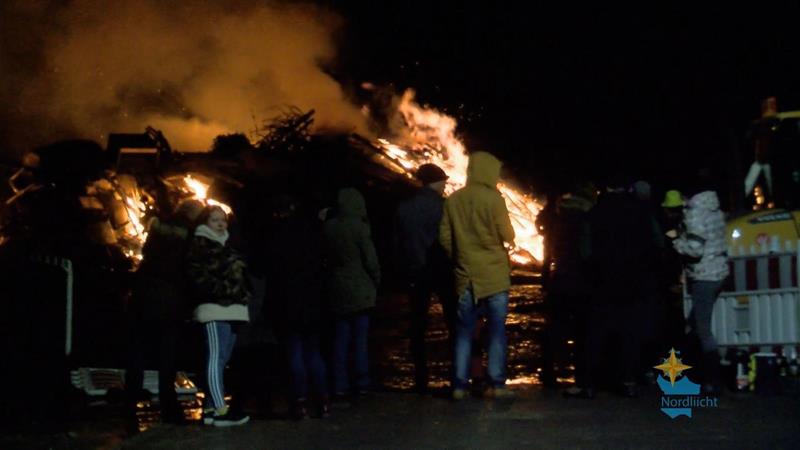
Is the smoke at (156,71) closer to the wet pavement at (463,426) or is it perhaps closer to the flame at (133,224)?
the flame at (133,224)

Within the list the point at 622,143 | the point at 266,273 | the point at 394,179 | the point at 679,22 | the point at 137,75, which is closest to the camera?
the point at 266,273

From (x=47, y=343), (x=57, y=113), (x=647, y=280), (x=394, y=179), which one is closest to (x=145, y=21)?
Result: (x=57, y=113)

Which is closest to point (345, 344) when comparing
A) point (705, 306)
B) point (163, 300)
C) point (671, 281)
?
point (163, 300)

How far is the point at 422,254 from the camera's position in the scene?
1200 cm

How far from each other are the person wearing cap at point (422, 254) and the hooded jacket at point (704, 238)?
2039mm

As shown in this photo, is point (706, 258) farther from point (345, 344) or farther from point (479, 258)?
point (345, 344)

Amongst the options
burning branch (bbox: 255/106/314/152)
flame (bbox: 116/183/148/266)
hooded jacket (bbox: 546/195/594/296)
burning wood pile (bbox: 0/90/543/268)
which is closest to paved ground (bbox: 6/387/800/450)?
hooded jacket (bbox: 546/195/594/296)

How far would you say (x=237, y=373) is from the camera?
37.0ft

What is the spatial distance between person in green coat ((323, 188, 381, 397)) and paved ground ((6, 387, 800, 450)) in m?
0.62

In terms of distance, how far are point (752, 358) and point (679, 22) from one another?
18.6 metres

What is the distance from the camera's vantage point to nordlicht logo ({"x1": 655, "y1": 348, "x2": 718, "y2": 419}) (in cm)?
1097

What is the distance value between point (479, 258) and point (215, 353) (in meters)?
2.34

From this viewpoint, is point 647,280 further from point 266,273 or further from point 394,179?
point 394,179

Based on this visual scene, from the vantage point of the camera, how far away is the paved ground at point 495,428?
952cm
